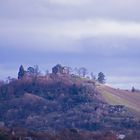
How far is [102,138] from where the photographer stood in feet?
604

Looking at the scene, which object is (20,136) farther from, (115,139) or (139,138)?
(139,138)

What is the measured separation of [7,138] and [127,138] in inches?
1823

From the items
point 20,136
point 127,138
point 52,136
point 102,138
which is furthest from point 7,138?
point 127,138

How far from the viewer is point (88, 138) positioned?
183250mm

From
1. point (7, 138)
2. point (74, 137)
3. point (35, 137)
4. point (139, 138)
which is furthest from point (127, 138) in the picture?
point (7, 138)

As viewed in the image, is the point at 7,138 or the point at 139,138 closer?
the point at 7,138

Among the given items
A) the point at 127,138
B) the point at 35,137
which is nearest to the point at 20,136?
the point at 35,137

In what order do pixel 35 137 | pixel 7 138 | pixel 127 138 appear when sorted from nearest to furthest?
pixel 7 138 < pixel 35 137 < pixel 127 138

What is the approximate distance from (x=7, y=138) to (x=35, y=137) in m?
14.7

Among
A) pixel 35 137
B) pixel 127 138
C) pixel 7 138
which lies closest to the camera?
pixel 7 138

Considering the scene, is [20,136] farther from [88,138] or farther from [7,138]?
[88,138]

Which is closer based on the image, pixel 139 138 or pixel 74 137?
pixel 74 137

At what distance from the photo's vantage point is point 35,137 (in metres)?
173

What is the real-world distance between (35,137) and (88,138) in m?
17.2
